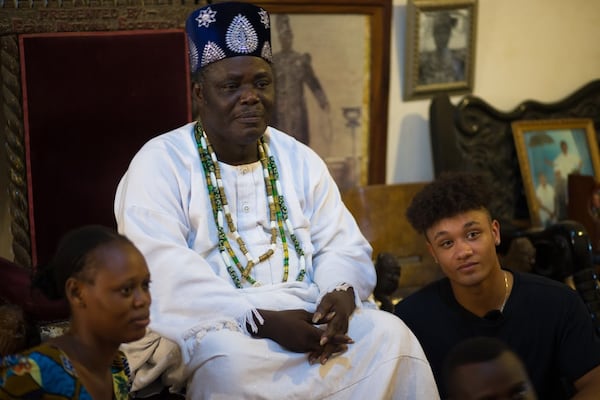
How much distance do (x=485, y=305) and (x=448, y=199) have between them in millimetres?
403

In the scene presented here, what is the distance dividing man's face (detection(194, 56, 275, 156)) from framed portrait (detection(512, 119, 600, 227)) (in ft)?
9.08

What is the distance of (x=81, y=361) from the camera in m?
2.71

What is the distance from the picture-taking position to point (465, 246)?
3.51m

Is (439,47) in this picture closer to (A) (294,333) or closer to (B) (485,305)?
(B) (485,305)

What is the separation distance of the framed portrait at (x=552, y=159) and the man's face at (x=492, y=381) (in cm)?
349

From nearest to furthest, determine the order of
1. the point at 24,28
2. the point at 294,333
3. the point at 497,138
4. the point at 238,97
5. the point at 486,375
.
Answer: the point at 486,375, the point at 294,333, the point at 238,97, the point at 24,28, the point at 497,138

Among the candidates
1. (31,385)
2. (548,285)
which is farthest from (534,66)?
(31,385)

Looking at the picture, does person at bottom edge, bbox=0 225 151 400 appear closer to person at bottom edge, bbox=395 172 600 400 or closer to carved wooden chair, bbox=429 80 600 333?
person at bottom edge, bbox=395 172 600 400

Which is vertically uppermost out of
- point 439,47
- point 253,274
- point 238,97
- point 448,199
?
point 439,47

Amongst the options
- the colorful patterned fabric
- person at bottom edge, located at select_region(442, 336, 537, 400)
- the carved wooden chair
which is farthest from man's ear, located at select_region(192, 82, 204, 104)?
the carved wooden chair

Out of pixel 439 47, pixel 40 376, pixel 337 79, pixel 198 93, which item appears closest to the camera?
pixel 40 376

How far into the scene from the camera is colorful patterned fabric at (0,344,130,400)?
246 centimetres

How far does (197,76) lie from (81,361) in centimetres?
144

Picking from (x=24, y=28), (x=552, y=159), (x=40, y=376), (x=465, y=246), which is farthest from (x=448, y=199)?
(x=552, y=159)
